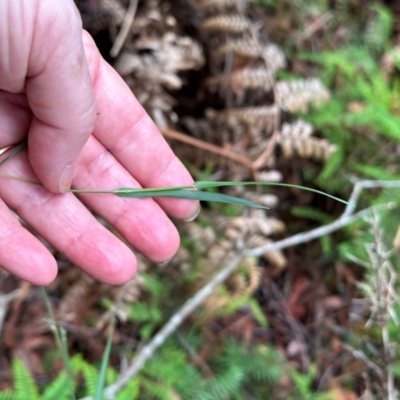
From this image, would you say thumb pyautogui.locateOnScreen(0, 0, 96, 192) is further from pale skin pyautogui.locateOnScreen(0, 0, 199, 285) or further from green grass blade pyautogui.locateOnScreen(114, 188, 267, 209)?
green grass blade pyautogui.locateOnScreen(114, 188, 267, 209)

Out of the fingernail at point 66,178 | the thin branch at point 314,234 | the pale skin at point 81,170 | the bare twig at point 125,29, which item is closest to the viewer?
the pale skin at point 81,170

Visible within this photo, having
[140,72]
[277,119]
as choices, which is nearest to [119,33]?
[140,72]

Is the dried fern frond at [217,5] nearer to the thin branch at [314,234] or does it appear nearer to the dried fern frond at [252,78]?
the dried fern frond at [252,78]

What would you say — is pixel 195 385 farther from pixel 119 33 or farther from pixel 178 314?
pixel 119 33

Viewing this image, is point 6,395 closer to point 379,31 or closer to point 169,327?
point 169,327

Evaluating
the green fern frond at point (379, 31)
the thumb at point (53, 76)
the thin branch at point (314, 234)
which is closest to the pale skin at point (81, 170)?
the thumb at point (53, 76)

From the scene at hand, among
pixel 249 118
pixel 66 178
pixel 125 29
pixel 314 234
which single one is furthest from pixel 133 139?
pixel 314 234
